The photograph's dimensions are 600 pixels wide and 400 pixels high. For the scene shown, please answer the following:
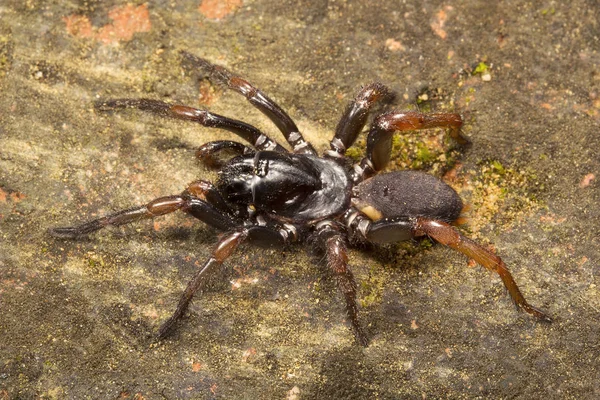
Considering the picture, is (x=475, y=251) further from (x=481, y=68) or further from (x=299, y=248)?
(x=481, y=68)

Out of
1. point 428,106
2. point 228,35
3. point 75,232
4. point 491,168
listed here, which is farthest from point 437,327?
point 228,35

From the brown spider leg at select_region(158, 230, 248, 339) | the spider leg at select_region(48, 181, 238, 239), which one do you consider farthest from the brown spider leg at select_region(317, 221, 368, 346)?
the spider leg at select_region(48, 181, 238, 239)

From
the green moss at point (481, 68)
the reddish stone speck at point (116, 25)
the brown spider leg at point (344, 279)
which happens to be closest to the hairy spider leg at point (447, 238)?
the brown spider leg at point (344, 279)

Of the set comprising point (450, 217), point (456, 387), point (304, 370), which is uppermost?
point (450, 217)

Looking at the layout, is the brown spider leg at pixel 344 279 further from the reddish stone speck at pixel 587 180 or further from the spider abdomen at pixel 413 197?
the reddish stone speck at pixel 587 180

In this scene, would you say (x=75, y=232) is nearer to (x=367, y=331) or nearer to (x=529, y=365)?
(x=367, y=331)

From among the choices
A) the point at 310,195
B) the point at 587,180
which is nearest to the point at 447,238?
the point at 310,195
